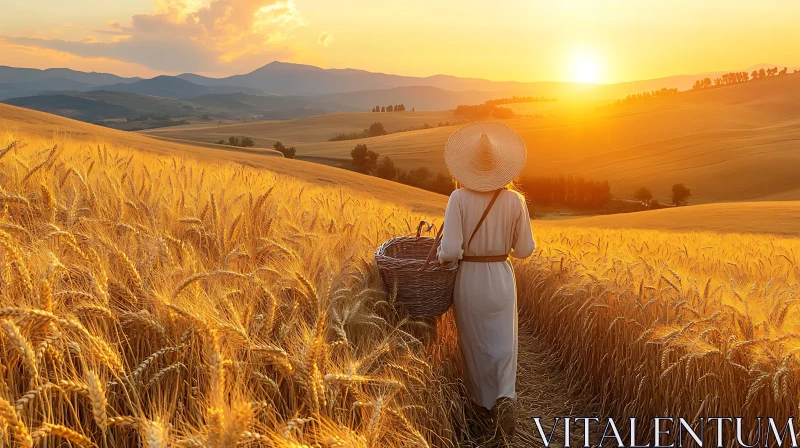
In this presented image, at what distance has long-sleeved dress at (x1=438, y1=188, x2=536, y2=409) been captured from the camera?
344cm

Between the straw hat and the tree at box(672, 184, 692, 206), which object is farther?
the tree at box(672, 184, 692, 206)

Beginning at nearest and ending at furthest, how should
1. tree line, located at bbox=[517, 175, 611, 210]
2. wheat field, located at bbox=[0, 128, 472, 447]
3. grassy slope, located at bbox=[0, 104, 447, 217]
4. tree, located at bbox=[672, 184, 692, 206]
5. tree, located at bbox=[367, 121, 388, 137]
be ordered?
wheat field, located at bbox=[0, 128, 472, 447]
grassy slope, located at bbox=[0, 104, 447, 217]
tree, located at bbox=[672, 184, 692, 206]
tree line, located at bbox=[517, 175, 611, 210]
tree, located at bbox=[367, 121, 388, 137]

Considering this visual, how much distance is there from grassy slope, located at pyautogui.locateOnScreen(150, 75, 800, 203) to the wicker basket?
5060 cm

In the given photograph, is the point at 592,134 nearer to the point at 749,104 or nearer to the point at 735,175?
Answer: the point at 735,175

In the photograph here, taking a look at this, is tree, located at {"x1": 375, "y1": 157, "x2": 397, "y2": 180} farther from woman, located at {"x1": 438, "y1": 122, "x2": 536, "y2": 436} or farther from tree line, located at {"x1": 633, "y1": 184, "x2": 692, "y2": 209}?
woman, located at {"x1": 438, "y1": 122, "x2": 536, "y2": 436}

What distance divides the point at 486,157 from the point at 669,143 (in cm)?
7658

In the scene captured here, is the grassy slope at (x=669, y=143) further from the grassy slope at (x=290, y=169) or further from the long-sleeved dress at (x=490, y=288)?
the long-sleeved dress at (x=490, y=288)

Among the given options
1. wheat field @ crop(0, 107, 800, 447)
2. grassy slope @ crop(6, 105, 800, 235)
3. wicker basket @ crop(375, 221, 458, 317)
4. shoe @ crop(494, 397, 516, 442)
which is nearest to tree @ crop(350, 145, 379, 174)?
grassy slope @ crop(6, 105, 800, 235)

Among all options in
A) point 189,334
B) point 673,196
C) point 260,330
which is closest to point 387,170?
point 673,196

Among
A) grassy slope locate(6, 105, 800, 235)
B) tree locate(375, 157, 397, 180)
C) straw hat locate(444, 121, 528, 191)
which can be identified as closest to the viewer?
straw hat locate(444, 121, 528, 191)

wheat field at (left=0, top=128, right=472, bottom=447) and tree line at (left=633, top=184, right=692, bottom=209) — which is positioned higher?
wheat field at (left=0, top=128, right=472, bottom=447)

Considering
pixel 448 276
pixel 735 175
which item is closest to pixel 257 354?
pixel 448 276

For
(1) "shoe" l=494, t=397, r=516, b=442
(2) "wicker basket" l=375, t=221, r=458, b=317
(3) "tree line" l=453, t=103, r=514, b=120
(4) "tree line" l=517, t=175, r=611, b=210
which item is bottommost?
(4) "tree line" l=517, t=175, r=611, b=210

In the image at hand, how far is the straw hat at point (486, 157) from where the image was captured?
11.1ft
